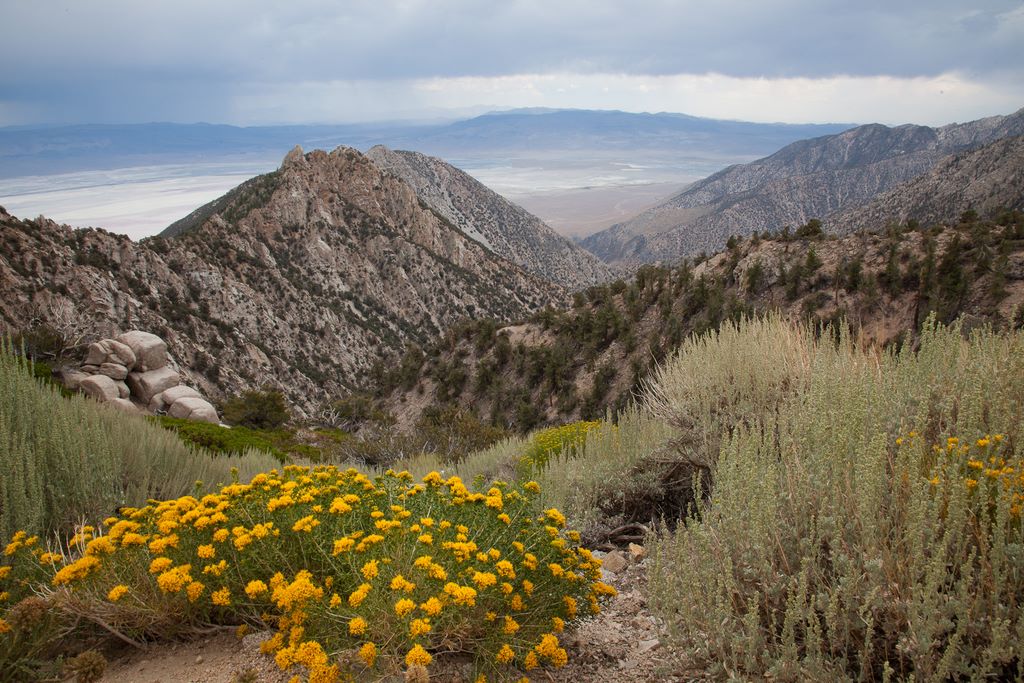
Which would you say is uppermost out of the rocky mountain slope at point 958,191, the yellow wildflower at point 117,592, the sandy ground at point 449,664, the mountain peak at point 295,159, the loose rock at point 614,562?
the mountain peak at point 295,159

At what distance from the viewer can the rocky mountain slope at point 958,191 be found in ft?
138

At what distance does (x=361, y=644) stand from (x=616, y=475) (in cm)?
345

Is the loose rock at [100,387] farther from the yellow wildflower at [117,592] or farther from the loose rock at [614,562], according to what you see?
the loose rock at [614,562]

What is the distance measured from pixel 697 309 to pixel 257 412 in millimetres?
16523

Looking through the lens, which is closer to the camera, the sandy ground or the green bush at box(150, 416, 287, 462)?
the sandy ground

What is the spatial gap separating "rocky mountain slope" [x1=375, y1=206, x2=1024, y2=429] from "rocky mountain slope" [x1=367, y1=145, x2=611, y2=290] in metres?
53.1

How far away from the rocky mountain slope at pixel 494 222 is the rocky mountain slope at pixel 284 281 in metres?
19.1

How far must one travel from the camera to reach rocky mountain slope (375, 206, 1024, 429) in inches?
759

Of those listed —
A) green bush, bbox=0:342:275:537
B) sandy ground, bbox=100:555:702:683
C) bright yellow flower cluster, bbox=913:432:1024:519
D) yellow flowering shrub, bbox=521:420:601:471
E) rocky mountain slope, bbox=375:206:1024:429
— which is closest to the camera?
bright yellow flower cluster, bbox=913:432:1024:519

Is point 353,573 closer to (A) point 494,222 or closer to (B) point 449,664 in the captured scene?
(B) point 449,664

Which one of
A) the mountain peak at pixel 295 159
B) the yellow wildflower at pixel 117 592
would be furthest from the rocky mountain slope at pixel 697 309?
the mountain peak at pixel 295 159

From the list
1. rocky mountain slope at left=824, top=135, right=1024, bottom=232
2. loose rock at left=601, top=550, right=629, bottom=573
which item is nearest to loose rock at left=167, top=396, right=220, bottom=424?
loose rock at left=601, top=550, right=629, bottom=573

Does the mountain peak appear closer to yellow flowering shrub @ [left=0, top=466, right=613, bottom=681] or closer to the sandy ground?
yellow flowering shrub @ [left=0, top=466, right=613, bottom=681]

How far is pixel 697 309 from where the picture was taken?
83.0ft
